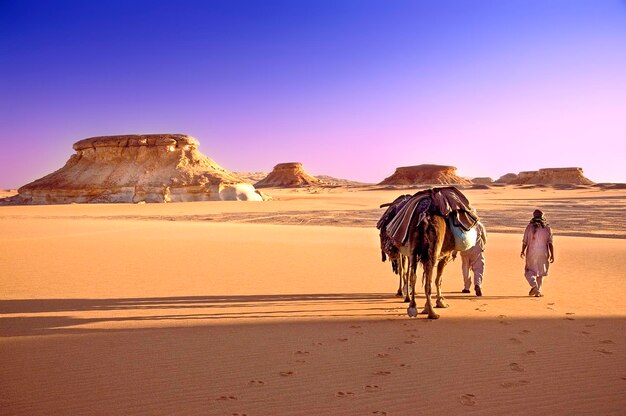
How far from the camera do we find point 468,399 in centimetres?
460

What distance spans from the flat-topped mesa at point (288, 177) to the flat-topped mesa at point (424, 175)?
22.1 m

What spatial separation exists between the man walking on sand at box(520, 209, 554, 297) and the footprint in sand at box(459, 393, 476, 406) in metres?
5.40

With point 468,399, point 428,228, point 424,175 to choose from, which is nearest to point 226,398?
point 468,399

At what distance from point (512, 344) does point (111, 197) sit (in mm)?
57021

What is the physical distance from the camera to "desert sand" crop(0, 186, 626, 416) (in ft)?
15.1

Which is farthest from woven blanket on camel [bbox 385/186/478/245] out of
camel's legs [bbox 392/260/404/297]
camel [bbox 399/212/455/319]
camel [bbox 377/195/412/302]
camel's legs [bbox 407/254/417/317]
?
camel's legs [bbox 392/260/404/297]

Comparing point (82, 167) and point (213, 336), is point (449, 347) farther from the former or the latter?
point (82, 167)

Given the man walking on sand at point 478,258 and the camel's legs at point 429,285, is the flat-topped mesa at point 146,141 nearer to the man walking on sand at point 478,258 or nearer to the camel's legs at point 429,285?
the man walking on sand at point 478,258

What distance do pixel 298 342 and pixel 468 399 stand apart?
8.28 ft

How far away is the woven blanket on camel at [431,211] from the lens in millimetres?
7715

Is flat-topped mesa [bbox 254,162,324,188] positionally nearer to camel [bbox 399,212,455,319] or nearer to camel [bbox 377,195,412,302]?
camel [bbox 377,195,412,302]

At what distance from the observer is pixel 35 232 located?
80.6ft

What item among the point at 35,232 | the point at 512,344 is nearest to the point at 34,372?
the point at 512,344

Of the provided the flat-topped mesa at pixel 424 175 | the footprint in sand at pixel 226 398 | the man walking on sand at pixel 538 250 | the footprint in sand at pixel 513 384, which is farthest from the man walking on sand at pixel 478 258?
the flat-topped mesa at pixel 424 175
